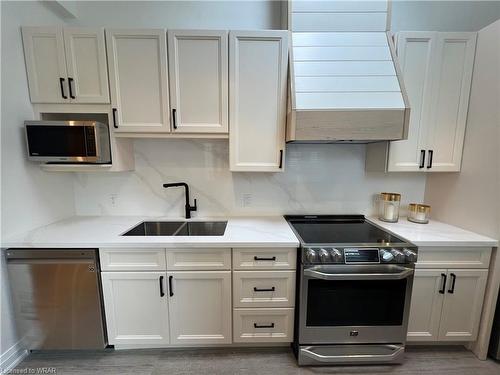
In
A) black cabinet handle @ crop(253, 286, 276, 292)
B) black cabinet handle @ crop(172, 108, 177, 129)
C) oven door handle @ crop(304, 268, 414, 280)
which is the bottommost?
black cabinet handle @ crop(253, 286, 276, 292)

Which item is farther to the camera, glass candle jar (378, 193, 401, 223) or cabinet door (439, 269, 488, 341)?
glass candle jar (378, 193, 401, 223)

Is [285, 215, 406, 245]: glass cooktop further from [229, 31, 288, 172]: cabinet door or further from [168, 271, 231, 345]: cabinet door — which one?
[168, 271, 231, 345]: cabinet door

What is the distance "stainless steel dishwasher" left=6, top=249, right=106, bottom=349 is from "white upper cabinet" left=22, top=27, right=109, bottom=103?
1.13m

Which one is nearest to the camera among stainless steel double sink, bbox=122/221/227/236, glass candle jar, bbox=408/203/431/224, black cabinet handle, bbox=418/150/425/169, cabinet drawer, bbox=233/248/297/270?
cabinet drawer, bbox=233/248/297/270

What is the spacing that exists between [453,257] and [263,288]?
136 cm

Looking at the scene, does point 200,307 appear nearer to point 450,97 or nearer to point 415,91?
point 415,91

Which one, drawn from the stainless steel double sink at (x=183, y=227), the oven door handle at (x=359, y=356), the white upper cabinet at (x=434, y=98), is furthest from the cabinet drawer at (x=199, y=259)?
the white upper cabinet at (x=434, y=98)

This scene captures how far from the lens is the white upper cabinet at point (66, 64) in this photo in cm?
162

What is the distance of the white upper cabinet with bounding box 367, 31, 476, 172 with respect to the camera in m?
1.69

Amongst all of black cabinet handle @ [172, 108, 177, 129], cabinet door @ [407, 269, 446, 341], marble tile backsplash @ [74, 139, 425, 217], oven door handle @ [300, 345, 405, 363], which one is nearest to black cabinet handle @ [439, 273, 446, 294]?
cabinet door @ [407, 269, 446, 341]

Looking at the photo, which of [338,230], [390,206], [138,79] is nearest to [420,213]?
[390,206]

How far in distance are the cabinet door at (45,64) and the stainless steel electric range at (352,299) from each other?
2.11m

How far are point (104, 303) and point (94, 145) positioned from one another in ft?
3.70

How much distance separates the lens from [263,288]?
1586 millimetres
